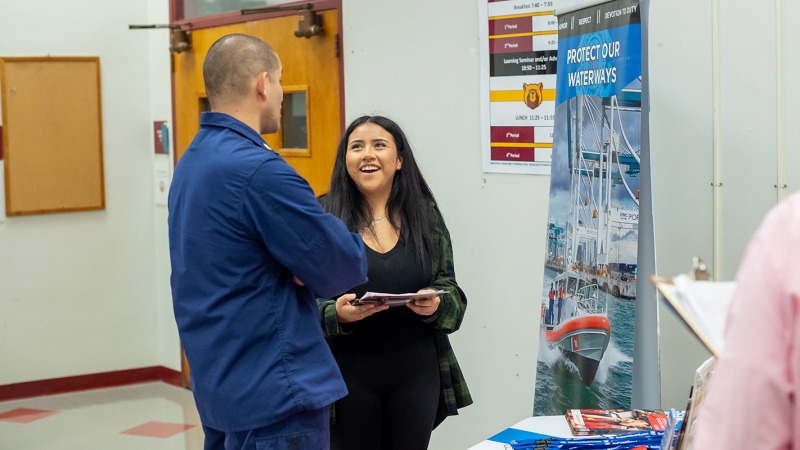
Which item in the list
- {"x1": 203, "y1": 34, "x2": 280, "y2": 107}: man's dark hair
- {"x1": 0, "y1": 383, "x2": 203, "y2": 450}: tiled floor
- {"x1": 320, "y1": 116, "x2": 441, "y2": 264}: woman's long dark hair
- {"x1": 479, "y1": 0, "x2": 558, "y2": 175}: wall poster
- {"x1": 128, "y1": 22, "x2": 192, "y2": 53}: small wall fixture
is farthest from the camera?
{"x1": 128, "y1": 22, "x2": 192, "y2": 53}: small wall fixture

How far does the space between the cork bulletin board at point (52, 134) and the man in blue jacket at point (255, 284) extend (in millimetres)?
3478

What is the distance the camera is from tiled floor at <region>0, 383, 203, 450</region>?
425 cm

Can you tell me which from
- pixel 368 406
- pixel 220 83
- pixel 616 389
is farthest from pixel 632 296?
pixel 220 83

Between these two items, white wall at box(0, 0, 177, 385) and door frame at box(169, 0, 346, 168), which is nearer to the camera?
door frame at box(169, 0, 346, 168)

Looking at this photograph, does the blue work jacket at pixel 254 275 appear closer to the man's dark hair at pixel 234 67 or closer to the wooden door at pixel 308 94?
the man's dark hair at pixel 234 67

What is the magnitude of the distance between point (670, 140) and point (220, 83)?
142 cm

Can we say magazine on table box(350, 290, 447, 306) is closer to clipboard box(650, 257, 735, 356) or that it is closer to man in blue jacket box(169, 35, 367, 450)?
man in blue jacket box(169, 35, 367, 450)

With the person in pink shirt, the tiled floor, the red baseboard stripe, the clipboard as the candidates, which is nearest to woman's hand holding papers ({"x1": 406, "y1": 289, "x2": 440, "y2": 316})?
the clipboard

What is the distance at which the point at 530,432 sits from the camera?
6.70 ft

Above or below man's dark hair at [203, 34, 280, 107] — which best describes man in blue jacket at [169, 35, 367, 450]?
below

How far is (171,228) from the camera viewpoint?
6.57 ft

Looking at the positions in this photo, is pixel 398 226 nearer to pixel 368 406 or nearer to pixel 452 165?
pixel 368 406

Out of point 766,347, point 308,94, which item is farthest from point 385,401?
point 308,94

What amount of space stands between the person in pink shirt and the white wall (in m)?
4.94
